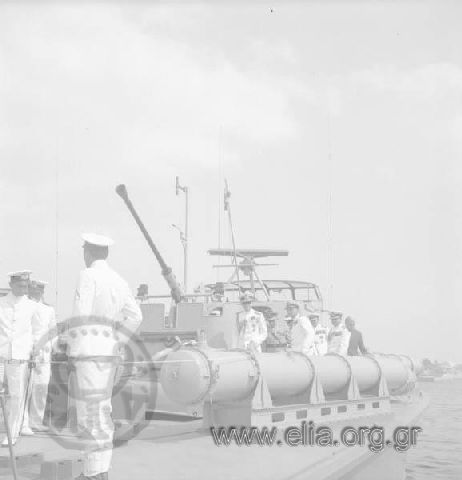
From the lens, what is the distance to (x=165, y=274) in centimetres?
1149

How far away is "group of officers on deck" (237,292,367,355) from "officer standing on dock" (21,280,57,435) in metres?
2.85

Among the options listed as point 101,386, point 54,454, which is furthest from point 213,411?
point 101,386

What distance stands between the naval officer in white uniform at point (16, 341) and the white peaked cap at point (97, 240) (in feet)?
6.54

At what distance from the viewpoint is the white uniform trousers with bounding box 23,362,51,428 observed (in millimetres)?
7562

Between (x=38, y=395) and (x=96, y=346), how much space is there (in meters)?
3.39

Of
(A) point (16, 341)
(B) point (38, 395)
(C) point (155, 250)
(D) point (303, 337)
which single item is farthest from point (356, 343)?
(A) point (16, 341)

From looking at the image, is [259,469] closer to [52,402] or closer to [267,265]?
[52,402]

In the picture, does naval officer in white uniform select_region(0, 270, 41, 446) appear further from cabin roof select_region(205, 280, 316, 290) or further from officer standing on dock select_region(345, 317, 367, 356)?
cabin roof select_region(205, 280, 316, 290)

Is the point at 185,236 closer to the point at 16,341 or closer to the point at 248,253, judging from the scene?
the point at 248,253

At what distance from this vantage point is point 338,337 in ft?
41.5

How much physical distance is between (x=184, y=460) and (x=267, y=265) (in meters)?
10.0

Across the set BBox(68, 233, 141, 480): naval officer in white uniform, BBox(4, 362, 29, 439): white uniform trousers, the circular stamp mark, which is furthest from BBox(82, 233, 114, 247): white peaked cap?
BBox(4, 362, 29, 439): white uniform trousers

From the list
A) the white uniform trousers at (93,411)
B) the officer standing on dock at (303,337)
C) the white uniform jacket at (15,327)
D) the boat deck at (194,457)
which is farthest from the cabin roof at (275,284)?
the white uniform trousers at (93,411)

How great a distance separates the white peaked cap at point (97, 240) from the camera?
191 inches
